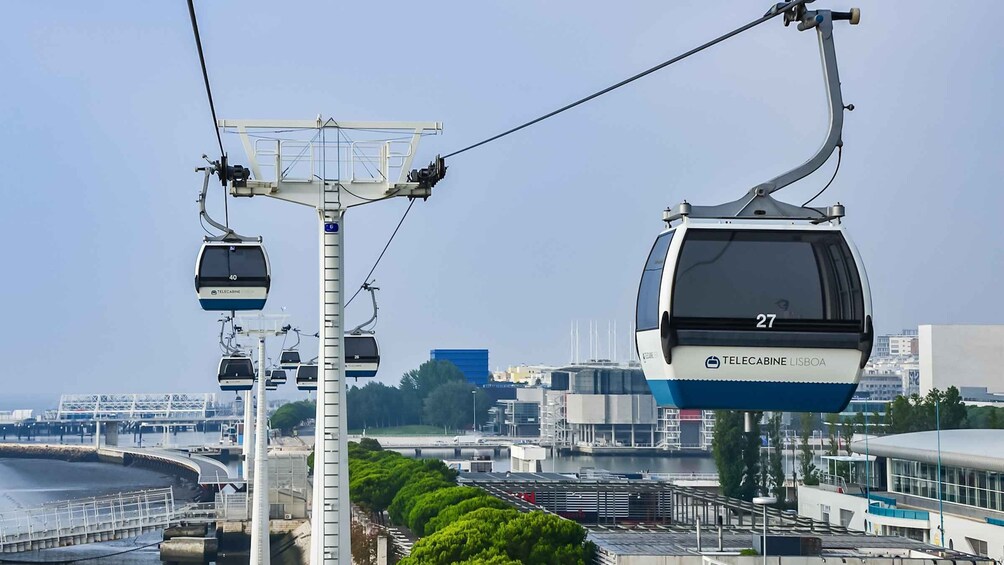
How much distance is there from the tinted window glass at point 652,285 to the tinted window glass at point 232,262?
27.6ft

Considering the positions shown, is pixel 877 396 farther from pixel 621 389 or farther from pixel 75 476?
pixel 75 476

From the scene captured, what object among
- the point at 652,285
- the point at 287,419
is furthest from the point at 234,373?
→ the point at 287,419

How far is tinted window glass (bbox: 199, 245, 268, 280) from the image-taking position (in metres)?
16.1

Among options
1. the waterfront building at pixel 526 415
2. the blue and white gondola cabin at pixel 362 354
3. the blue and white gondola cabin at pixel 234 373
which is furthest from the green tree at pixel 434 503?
the waterfront building at pixel 526 415

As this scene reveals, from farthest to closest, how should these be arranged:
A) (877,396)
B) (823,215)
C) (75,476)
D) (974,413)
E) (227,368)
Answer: (877,396)
(75,476)
(974,413)
(227,368)
(823,215)

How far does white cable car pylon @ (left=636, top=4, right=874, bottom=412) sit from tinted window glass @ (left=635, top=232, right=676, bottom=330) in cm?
1

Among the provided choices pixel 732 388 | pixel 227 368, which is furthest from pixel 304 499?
pixel 732 388

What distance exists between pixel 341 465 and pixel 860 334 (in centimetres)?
571

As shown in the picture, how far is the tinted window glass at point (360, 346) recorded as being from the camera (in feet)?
66.0

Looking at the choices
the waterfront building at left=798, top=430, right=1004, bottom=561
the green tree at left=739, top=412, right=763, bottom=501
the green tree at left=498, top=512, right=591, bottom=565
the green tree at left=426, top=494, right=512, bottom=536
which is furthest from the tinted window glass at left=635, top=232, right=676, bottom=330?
the green tree at left=739, top=412, right=763, bottom=501

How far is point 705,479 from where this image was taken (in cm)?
8631

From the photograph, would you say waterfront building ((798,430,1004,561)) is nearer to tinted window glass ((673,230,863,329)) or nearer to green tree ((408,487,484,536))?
green tree ((408,487,484,536))

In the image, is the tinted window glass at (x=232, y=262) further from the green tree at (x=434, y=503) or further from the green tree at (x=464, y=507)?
the green tree at (x=434, y=503)

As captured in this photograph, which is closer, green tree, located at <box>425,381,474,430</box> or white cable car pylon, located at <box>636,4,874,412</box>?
white cable car pylon, located at <box>636,4,874,412</box>
